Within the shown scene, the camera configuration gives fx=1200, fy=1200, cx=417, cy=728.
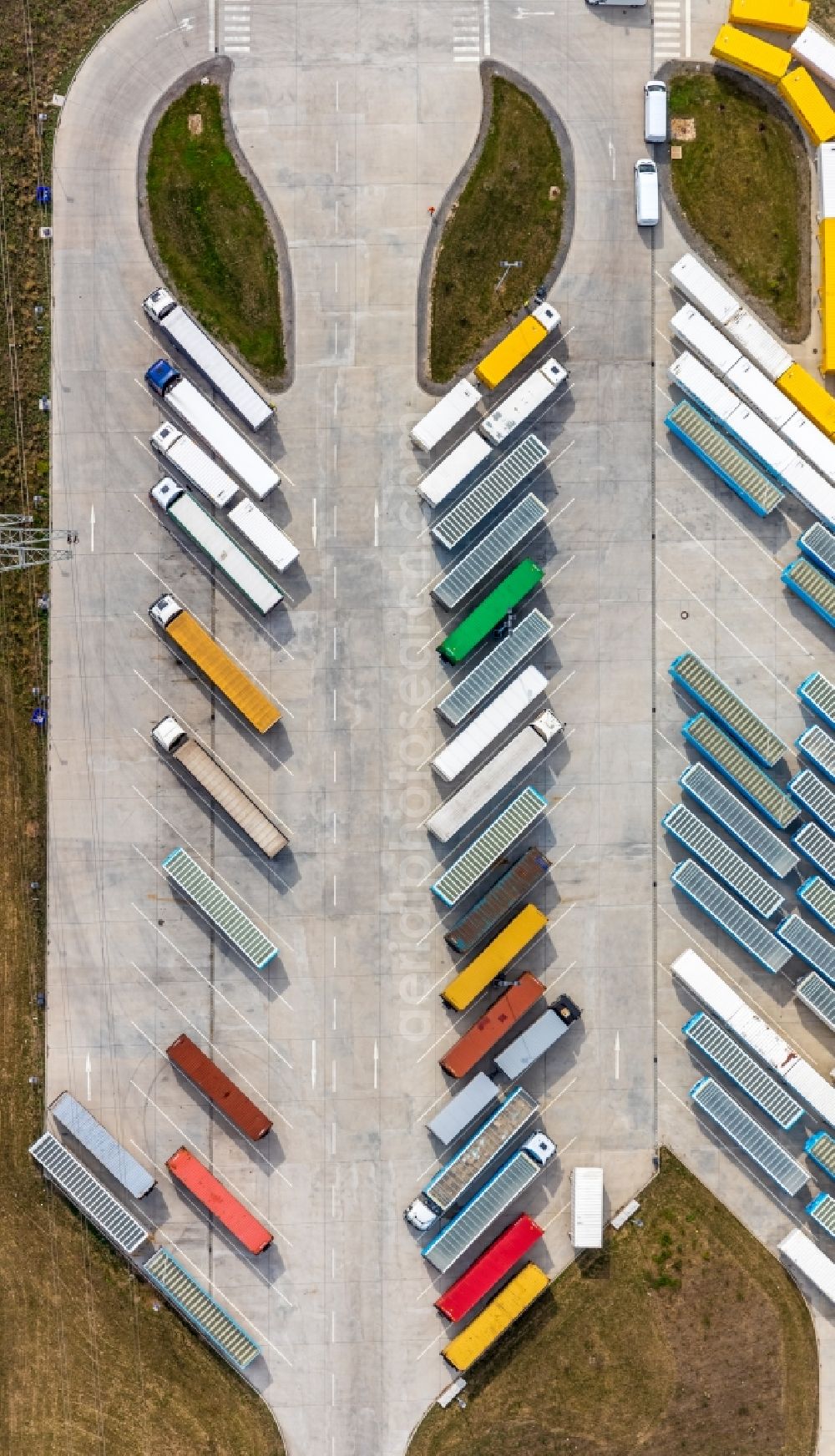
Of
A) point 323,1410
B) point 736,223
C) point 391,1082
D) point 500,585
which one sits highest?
point 736,223

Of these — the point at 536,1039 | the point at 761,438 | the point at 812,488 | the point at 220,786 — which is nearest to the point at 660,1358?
the point at 536,1039

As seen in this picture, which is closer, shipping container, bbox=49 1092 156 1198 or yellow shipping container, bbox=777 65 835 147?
shipping container, bbox=49 1092 156 1198

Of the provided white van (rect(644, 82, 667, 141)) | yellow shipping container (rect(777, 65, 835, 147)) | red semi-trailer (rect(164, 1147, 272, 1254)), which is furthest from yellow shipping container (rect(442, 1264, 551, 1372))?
yellow shipping container (rect(777, 65, 835, 147))

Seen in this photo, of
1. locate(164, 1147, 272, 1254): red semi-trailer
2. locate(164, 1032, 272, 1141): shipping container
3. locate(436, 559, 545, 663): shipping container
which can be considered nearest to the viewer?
locate(164, 1147, 272, 1254): red semi-trailer

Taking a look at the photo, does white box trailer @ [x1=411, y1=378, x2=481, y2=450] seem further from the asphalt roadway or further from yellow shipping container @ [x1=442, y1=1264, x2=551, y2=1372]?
yellow shipping container @ [x1=442, y1=1264, x2=551, y2=1372]

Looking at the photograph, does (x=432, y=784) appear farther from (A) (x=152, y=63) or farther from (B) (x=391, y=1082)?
(A) (x=152, y=63)

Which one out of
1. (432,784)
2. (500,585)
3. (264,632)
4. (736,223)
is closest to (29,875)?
(264,632)

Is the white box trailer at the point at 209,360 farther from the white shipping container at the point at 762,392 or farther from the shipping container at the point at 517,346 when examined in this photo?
the white shipping container at the point at 762,392
